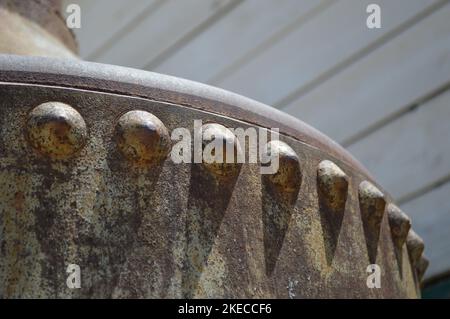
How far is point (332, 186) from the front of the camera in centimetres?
111

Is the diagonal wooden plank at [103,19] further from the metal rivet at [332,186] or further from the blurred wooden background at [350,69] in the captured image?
the metal rivet at [332,186]

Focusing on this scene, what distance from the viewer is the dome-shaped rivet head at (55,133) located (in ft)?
3.13

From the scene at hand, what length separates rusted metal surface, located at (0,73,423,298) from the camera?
3.01 ft

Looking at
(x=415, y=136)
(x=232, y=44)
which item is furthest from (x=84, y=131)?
(x=232, y=44)

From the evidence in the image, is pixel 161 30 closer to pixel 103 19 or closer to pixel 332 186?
pixel 103 19

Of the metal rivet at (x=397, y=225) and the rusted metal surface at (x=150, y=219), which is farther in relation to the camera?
the metal rivet at (x=397, y=225)

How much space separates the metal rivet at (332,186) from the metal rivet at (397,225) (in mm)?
136

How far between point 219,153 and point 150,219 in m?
0.11

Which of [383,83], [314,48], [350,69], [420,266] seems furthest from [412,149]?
[420,266]

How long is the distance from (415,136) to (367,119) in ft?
0.52

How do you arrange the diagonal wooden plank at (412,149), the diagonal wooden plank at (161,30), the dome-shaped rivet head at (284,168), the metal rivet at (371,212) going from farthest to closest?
the diagonal wooden plank at (161,30) → the diagonal wooden plank at (412,149) → the metal rivet at (371,212) → the dome-shaped rivet head at (284,168)

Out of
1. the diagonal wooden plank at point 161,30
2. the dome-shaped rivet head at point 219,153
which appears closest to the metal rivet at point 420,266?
the dome-shaped rivet head at point 219,153

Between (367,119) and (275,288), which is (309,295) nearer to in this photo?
(275,288)

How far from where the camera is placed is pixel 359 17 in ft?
8.23
